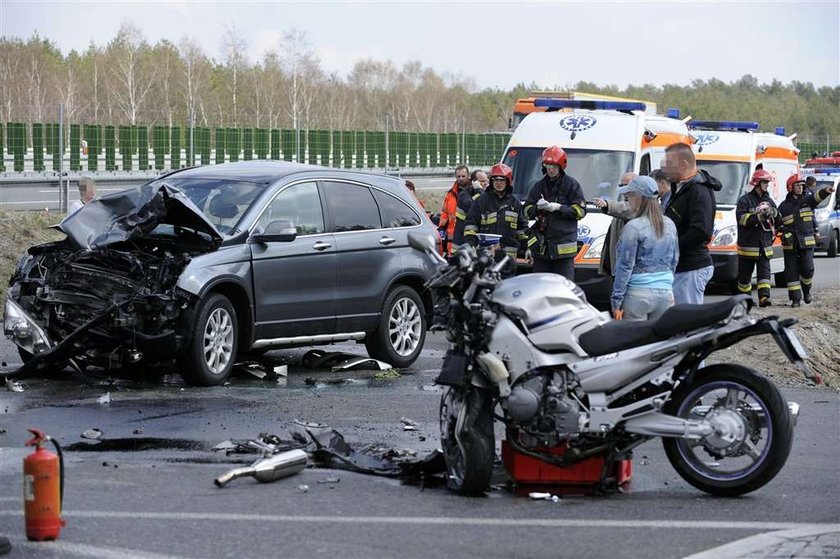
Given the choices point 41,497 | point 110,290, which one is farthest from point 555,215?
point 41,497

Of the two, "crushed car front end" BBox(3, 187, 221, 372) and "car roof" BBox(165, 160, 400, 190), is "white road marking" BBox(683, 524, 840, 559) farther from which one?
"car roof" BBox(165, 160, 400, 190)

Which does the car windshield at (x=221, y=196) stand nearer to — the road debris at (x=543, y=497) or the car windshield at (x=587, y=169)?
the road debris at (x=543, y=497)

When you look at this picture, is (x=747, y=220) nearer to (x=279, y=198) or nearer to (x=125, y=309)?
(x=279, y=198)

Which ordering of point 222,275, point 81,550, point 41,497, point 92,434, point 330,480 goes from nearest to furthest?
point 81,550
point 41,497
point 330,480
point 92,434
point 222,275

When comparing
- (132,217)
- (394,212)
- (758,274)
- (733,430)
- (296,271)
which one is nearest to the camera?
(733,430)

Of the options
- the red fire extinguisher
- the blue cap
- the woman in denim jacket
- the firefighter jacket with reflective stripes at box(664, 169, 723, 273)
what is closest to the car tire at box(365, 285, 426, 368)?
the firefighter jacket with reflective stripes at box(664, 169, 723, 273)

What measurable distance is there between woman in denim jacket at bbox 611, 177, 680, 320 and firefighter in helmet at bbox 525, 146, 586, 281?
400cm

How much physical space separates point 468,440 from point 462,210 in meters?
9.43

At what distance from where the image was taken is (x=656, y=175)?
1081 cm

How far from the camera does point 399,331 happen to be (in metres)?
13.0

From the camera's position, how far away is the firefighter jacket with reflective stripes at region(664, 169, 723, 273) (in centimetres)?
1016

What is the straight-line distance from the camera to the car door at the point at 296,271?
38.6 ft

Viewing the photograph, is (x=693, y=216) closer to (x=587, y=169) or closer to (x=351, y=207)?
(x=351, y=207)

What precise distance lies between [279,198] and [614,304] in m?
3.68
